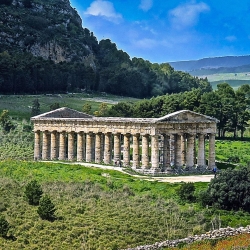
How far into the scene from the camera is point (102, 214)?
46.5m

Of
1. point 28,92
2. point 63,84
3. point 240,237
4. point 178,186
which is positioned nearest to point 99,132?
point 178,186

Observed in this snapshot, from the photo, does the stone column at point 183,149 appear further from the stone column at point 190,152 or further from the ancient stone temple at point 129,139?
the stone column at point 190,152

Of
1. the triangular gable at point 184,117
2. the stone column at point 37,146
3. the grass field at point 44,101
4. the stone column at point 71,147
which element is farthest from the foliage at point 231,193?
the grass field at point 44,101

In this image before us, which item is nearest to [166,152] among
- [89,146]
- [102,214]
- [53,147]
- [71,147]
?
[89,146]

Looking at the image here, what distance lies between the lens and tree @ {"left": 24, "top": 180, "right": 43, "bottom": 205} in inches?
1889

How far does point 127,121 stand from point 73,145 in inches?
453

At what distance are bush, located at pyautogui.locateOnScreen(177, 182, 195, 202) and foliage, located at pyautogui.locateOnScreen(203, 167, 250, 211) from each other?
1.38 m

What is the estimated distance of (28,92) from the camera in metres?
131

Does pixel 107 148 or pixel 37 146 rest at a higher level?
pixel 107 148

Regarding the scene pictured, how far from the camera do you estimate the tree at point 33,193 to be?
48.0 meters

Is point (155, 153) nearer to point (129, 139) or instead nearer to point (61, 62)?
point (129, 139)

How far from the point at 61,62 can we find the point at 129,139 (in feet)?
279

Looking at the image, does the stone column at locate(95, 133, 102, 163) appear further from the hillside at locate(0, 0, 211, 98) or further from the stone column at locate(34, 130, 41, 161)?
the hillside at locate(0, 0, 211, 98)

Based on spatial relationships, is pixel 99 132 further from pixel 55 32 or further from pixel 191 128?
pixel 55 32
